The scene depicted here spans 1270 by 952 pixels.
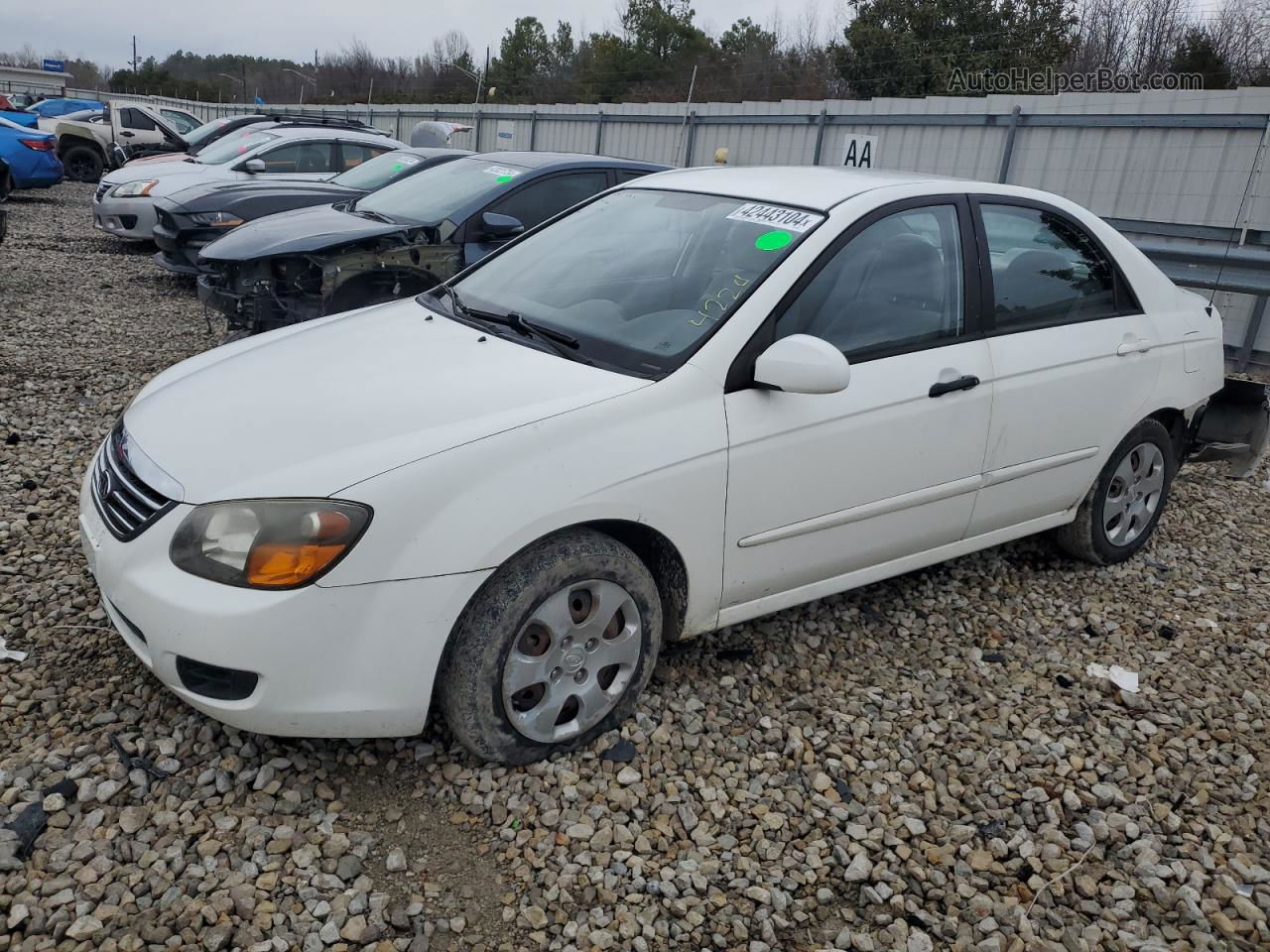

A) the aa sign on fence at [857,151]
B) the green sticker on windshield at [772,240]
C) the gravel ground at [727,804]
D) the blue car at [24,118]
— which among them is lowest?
the gravel ground at [727,804]

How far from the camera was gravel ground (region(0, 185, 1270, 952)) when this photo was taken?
2.41m

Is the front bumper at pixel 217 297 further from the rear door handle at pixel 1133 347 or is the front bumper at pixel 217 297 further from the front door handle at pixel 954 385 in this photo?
the rear door handle at pixel 1133 347

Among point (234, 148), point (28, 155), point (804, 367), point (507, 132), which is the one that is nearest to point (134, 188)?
point (234, 148)

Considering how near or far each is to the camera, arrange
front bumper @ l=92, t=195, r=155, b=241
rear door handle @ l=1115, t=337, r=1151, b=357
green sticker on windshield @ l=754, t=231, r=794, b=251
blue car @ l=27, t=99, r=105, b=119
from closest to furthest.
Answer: green sticker on windshield @ l=754, t=231, r=794, b=251 < rear door handle @ l=1115, t=337, r=1151, b=357 < front bumper @ l=92, t=195, r=155, b=241 < blue car @ l=27, t=99, r=105, b=119

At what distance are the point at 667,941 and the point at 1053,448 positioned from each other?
2.48 metres

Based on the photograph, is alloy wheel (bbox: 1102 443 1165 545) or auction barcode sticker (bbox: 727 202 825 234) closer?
auction barcode sticker (bbox: 727 202 825 234)

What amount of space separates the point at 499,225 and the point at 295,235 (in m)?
1.37

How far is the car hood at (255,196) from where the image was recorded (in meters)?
8.43

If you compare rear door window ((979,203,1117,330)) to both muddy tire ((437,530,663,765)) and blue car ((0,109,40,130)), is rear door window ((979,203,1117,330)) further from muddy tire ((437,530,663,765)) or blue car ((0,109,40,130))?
blue car ((0,109,40,130))

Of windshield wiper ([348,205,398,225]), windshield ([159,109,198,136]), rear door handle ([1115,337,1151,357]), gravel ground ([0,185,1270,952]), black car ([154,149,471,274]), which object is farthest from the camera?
windshield ([159,109,198,136])

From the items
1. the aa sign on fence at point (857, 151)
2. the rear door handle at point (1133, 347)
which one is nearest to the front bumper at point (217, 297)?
the rear door handle at point (1133, 347)

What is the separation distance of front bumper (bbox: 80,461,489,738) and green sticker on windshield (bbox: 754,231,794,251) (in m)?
1.48

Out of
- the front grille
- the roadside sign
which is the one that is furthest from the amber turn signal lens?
the roadside sign

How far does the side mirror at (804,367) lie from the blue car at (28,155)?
15609mm
